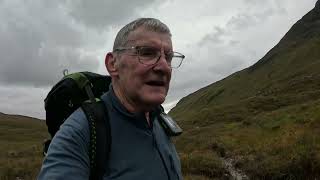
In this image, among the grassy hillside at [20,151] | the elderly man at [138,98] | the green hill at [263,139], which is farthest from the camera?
the grassy hillside at [20,151]

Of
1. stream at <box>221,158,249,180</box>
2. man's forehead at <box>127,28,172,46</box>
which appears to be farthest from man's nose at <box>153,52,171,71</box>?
stream at <box>221,158,249,180</box>

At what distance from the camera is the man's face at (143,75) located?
334cm

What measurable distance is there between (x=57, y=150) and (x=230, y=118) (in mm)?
78120

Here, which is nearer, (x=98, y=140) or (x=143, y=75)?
(x=98, y=140)

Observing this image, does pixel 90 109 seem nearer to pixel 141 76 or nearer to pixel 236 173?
pixel 141 76

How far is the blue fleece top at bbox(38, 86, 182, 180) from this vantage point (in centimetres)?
281

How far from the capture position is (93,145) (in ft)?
9.61

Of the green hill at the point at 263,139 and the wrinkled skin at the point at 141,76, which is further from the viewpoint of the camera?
the green hill at the point at 263,139

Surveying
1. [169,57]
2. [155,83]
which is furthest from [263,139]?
[155,83]

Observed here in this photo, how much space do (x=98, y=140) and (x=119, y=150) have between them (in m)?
0.23

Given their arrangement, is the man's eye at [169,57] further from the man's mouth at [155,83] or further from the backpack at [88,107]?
the backpack at [88,107]

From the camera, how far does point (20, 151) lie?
2308 inches

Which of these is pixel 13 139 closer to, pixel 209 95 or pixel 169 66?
pixel 209 95

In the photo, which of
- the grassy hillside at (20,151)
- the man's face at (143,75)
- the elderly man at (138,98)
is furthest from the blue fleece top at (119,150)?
the grassy hillside at (20,151)
